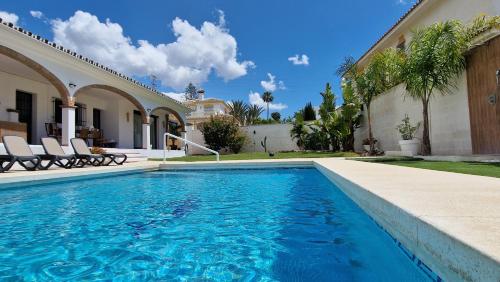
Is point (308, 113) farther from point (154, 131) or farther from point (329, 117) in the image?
point (154, 131)

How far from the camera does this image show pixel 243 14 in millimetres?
22547

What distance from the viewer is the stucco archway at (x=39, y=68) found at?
942 centimetres

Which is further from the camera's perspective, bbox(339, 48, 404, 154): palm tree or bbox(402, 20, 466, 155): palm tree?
bbox(339, 48, 404, 154): palm tree

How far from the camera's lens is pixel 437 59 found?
858 centimetres

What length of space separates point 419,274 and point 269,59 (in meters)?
32.0

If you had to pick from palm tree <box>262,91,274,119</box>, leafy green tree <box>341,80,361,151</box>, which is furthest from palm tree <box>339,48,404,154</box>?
palm tree <box>262,91,274,119</box>

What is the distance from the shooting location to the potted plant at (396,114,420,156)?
34.5 ft

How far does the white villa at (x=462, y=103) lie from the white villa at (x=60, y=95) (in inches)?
496

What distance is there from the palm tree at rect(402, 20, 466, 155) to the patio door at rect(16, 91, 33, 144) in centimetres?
1518

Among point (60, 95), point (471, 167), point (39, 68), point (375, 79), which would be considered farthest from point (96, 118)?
point (471, 167)

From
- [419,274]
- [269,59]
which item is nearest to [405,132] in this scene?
[419,274]

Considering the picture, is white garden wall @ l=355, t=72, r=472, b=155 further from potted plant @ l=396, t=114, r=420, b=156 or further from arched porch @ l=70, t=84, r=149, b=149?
arched porch @ l=70, t=84, r=149, b=149

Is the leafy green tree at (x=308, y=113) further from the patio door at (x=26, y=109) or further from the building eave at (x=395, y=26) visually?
the patio door at (x=26, y=109)

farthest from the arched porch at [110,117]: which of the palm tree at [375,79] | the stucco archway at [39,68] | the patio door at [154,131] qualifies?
the palm tree at [375,79]
